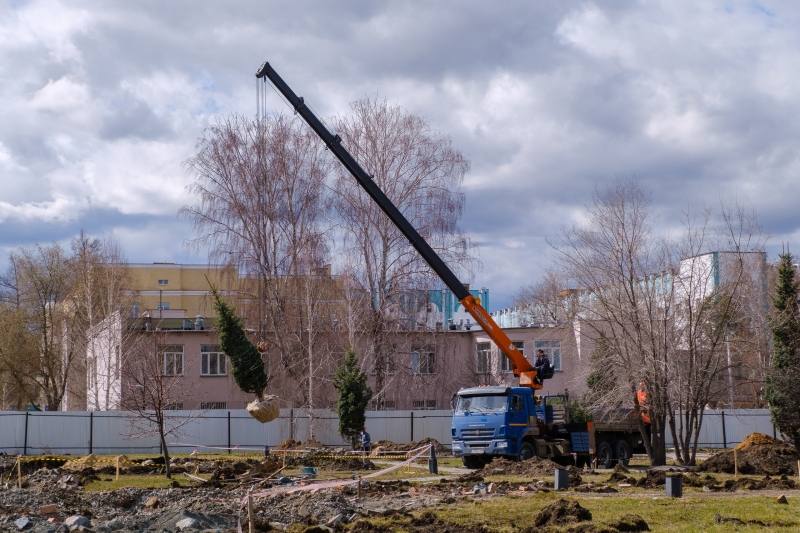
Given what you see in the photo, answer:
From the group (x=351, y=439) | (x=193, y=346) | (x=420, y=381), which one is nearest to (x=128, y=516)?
(x=351, y=439)

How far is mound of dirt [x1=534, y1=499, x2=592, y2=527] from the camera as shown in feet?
44.6

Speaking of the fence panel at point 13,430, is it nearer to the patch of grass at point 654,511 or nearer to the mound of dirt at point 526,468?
the mound of dirt at point 526,468

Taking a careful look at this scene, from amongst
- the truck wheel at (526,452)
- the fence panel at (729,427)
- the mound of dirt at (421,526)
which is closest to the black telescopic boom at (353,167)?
the truck wheel at (526,452)

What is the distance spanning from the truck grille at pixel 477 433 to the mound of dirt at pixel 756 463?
5919 mm

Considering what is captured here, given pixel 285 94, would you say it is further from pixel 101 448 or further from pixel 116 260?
pixel 116 260

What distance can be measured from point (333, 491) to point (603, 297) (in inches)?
560


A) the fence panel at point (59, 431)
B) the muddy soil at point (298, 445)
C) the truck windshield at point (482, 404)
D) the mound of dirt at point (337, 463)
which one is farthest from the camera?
the fence panel at point (59, 431)

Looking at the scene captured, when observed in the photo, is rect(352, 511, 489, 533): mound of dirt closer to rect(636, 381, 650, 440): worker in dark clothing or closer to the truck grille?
the truck grille

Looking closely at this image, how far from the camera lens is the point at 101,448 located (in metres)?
37.6

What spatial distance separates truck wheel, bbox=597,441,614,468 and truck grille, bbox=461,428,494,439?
182 inches

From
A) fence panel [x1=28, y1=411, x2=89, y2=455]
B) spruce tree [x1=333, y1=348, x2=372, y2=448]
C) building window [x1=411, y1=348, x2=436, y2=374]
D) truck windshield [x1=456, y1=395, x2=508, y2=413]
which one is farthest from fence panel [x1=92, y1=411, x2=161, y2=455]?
→ truck windshield [x1=456, y1=395, x2=508, y2=413]

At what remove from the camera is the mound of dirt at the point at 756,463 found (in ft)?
80.5

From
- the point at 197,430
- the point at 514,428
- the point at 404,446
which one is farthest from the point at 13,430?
the point at 514,428

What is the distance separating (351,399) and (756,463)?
16.6m
